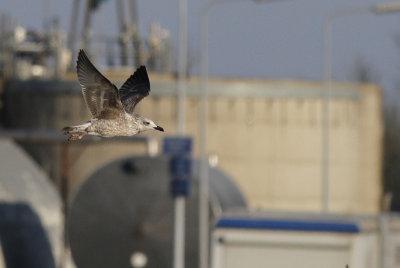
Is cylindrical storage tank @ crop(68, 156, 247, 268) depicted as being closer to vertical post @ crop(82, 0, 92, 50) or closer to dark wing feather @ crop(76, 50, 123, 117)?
vertical post @ crop(82, 0, 92, 50)

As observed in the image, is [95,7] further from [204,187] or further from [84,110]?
[204,187]

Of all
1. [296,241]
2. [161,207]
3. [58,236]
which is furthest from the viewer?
[161,207]

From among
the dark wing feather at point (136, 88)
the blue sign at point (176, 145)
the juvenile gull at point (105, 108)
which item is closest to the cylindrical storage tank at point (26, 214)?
the blue sign at point (176, 145)

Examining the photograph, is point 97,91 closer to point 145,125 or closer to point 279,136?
point 145,125

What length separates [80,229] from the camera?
1265 inches

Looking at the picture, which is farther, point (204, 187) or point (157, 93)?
point (157, 93)

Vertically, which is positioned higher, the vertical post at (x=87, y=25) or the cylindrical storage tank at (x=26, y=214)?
the vertical post at (x=87, y=25)

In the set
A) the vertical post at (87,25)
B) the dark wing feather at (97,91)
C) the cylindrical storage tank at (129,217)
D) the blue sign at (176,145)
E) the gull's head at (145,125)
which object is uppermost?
the vertical post at (87,25)

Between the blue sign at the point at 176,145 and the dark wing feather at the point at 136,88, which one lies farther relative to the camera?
the blue sign at the point at 176,145

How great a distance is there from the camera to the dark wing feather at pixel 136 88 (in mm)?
11500

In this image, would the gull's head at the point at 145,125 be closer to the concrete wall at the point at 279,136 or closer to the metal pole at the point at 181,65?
the metal pole at the point at 181,65

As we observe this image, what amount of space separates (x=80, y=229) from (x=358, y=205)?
20.3 meters

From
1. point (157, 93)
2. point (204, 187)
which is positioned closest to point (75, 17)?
point (157, 93)

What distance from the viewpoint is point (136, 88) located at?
38.3 ft
